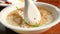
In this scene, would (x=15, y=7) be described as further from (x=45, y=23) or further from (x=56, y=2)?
(x=56, y=2)

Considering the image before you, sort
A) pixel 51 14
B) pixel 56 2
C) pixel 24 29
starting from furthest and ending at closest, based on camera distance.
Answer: pixel 56 2 < pixel 51 14 < pixel 24 29

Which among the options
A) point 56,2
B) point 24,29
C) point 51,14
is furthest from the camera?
point 56,2

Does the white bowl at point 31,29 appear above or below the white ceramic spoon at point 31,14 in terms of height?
below

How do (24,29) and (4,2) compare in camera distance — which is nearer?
(24,29)

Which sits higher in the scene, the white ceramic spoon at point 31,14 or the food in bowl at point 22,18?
the white ceramic spoon at point 31,14

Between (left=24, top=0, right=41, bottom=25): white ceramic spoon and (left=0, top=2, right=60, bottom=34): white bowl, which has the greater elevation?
(left=24, top=0, right=41, bottom=25): white ceramic spoon

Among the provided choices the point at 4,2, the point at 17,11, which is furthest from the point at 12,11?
the point at 4,2

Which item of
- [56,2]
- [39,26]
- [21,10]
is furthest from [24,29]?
[56,2]

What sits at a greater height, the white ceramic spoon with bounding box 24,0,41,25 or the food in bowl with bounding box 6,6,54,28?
the white ceramic spoon with bounding box 24,0,41,25
